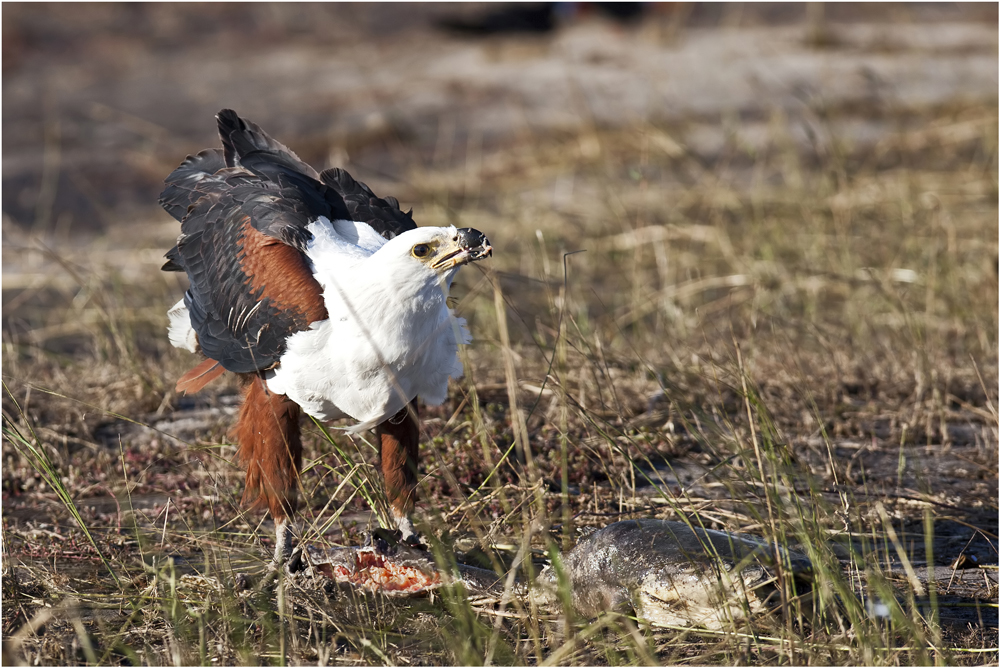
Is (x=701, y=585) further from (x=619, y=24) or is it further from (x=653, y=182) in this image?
(x=619, y=24)

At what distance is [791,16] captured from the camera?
48.2 ft

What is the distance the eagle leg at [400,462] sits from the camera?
342 cm

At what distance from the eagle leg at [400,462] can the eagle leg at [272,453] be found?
12.0 inches

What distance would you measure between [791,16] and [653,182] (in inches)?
290

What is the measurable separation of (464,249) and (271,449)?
3.42 feet

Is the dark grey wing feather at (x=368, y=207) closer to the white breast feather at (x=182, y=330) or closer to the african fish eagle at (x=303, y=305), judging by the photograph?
the african fish eagle at (x=303, y=305)

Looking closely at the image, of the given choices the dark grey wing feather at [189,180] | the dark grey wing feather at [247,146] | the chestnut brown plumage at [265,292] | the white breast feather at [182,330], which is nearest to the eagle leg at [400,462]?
the chestnut brown plumage at [265,292]

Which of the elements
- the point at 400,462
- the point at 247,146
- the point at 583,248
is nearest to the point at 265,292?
the point at 400,462

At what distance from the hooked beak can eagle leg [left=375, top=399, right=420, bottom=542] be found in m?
0.70

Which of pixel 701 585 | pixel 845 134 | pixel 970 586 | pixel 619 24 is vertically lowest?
pixel 970 586

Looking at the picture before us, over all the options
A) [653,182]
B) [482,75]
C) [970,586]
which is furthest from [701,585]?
[482,75]

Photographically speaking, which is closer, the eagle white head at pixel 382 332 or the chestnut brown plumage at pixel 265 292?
the eagle white head at pixel 382 332

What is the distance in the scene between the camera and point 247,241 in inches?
136

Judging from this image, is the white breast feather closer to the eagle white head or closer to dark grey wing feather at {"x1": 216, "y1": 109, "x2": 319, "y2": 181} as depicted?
dark grey wing feather at {"x1": 216, "y1": 109, "x2": 319, "y2": 181}
